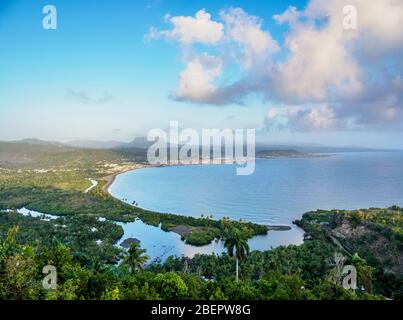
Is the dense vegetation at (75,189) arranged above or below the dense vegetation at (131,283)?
below

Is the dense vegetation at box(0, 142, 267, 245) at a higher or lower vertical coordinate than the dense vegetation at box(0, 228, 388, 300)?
lower

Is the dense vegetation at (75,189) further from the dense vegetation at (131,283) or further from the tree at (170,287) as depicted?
the tree at (170,287)

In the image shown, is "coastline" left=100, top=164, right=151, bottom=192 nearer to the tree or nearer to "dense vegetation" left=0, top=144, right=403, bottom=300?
"dense vegetation" left=0, top=144, right=403, bottom=300

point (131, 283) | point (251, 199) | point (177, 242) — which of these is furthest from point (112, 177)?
point (131, 283)

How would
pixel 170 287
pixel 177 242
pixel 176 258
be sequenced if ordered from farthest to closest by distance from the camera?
pixel 177 242, pixel 176 258, pixel 170 287

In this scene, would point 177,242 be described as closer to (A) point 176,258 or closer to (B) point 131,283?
(A) point 176,258

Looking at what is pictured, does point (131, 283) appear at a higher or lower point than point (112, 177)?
higher

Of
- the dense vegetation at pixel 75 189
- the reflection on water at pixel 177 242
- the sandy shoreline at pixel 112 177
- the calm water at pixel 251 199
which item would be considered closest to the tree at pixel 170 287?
the reflection on water at pixel 177 242

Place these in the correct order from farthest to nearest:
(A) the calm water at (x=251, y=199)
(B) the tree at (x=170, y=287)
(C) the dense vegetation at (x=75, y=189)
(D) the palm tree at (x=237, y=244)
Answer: (C) the dense vegetation at (x=75, y=189) → (A) the calm water at (x=251, y=199) → (D) the palm tree at (x=237, y=244) → (B) the tree at (x=170, y=287)

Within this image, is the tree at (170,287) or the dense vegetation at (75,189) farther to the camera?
the dense vegetation at (75,189)

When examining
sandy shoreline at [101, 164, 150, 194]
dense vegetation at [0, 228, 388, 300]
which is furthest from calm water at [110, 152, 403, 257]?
dense vegetation at [0, 228, 388, 300]

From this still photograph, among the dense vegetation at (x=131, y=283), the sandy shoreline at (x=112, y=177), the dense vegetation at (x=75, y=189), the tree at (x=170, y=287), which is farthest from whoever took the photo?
the sandy shoreline at (x=112, y=177)
